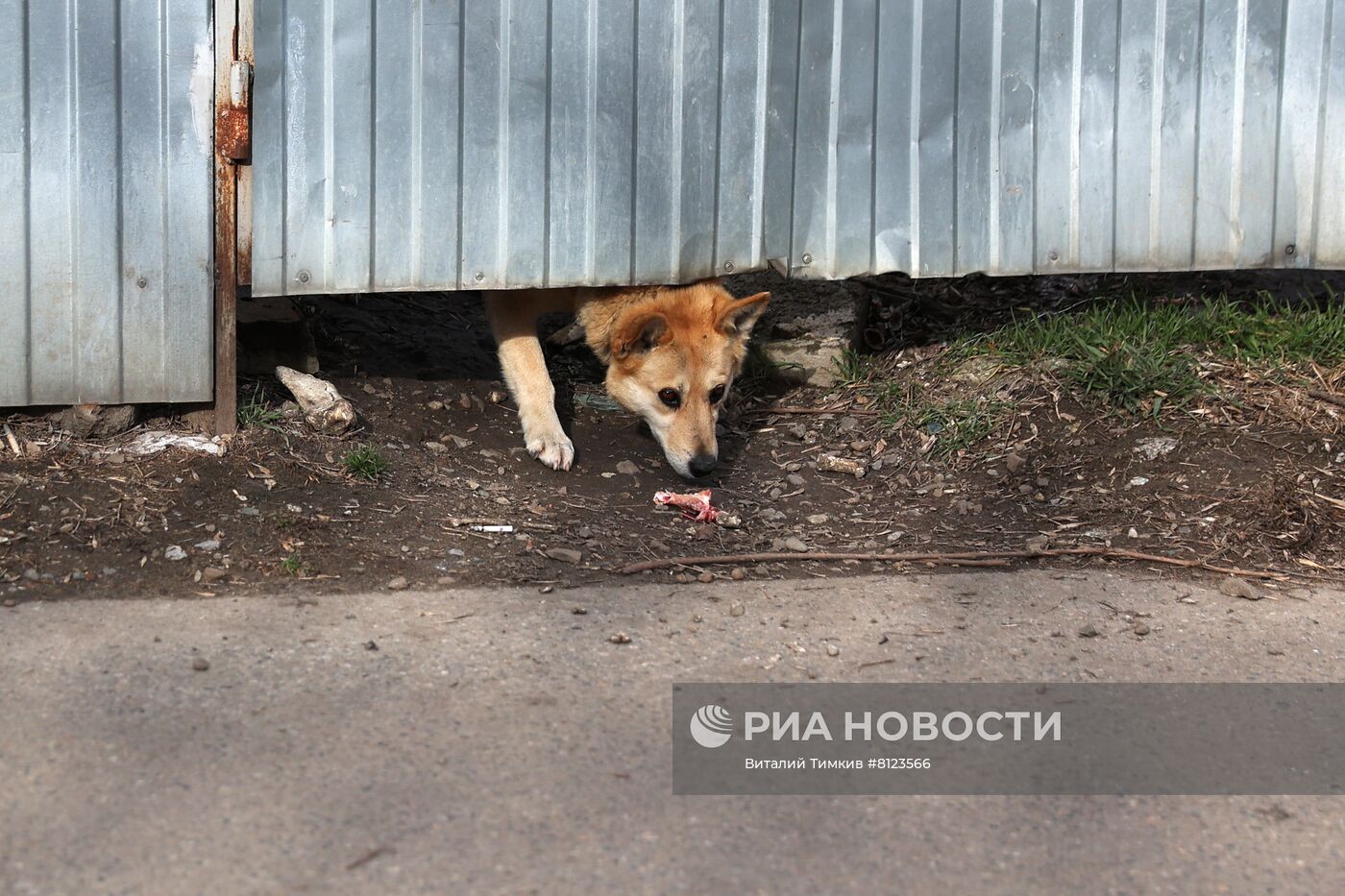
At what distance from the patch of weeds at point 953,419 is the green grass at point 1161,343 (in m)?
0.34

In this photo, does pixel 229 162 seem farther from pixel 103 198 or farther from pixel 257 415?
pixel 257 415

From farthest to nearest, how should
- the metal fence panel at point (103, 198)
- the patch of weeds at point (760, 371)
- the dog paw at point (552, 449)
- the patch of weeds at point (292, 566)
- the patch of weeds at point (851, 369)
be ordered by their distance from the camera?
1. the patch of weeds at point (760, 371)
2. the patch of weeds at point (851, 369)
3. the dog paw at point (552, 449)
4. the metal fence panel at point (103, 198)
5. the patch of weeds at point (292, 566)

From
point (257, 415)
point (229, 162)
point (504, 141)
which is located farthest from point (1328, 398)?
point (229, 162)

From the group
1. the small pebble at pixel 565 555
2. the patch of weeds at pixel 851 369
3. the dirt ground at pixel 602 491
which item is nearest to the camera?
the dirt ground at pixel 602 491

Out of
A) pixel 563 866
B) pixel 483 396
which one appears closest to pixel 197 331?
pixel 483 396

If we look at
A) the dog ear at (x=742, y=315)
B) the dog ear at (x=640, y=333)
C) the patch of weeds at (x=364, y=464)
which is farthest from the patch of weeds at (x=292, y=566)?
the dog ear at (x=742, y=315)

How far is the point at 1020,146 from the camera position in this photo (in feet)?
16.2

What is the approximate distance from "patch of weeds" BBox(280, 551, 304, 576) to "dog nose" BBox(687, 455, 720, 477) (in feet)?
5.25

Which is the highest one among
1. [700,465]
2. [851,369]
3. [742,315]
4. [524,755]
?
[742,315]

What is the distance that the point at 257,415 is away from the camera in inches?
179

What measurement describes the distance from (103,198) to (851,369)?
3125mm

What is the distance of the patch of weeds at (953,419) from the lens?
16.1 feet

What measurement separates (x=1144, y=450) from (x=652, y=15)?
245 cm

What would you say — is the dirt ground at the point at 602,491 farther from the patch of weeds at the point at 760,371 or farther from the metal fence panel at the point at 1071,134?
the metal fence panel at the point at 1071,134
